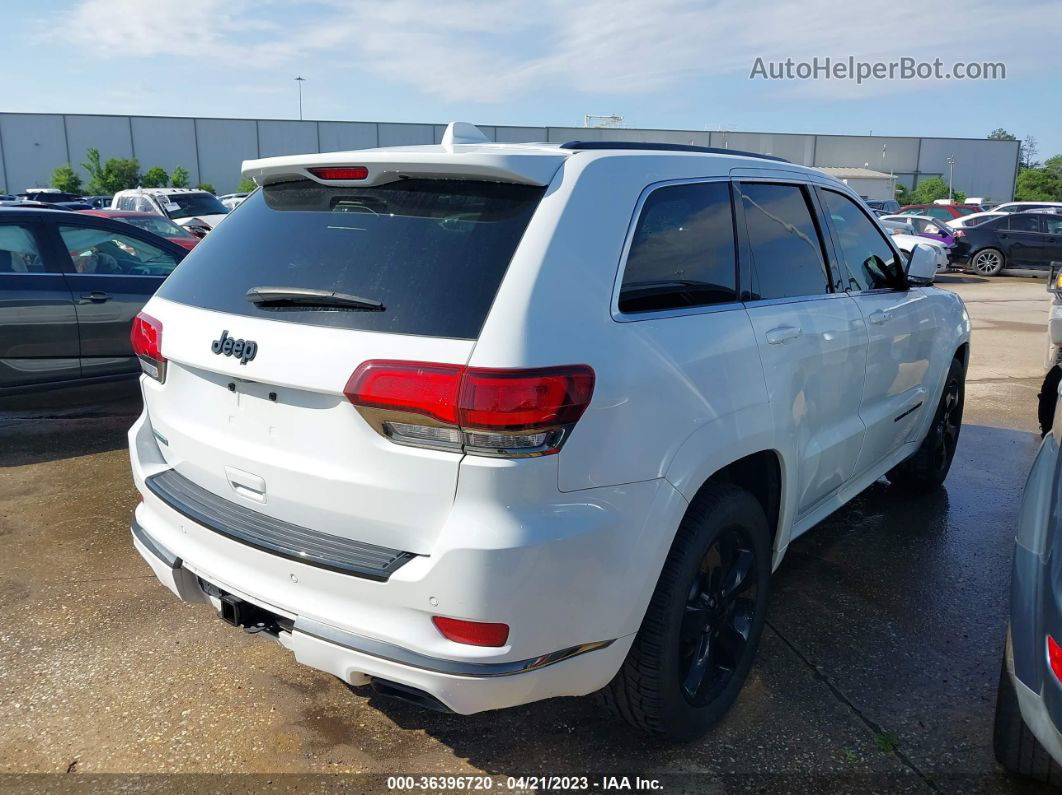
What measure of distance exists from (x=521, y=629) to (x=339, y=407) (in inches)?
28.7

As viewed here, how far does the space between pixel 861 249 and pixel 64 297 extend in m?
5.33

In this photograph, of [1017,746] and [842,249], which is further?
[842,249]

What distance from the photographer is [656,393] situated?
2252mm

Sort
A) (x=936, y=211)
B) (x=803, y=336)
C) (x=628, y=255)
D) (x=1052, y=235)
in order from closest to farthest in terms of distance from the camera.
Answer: (x=628, y=255)
(x=803, y=336)
(x=1052, y=235)
(x=936, y=211)

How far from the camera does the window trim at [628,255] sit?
2279mm

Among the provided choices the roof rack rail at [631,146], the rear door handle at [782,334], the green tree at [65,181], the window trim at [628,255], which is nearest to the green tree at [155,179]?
the green tree at [65,181]

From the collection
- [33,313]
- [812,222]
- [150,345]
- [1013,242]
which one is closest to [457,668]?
[150,345]

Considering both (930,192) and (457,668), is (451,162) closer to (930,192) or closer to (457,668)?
(457,668)

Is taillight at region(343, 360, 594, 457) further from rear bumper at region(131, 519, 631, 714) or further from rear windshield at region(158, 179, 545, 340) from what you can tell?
rear bumper at region(131, 519, 631, 714)

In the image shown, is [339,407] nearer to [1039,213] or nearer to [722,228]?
[722,228]

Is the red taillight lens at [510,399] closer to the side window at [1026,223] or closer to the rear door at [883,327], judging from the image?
the rear door at [883,327]

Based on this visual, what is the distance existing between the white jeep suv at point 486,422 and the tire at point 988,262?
20.1 m

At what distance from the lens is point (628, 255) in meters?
2.37

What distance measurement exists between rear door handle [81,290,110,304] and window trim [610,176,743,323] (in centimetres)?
502
